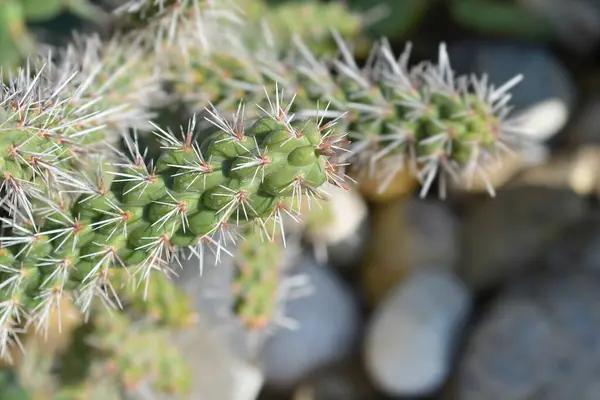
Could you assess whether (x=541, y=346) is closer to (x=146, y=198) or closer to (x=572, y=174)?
(x=572, y=174)

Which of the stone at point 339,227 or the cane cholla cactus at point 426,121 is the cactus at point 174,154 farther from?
the stone at point 339,227

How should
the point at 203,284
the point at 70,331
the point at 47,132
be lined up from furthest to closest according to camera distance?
the point at 203,284
the point at 70,331
the point at 47,132

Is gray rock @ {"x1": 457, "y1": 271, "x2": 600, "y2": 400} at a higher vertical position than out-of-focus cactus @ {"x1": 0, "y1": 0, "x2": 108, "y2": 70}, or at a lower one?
lower

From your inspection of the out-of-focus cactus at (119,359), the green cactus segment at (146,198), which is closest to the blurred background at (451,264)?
the out-of-focus cactus at (119,359)

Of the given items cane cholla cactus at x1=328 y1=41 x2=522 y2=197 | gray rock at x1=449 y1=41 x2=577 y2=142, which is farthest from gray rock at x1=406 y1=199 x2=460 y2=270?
cane cholla cactus at x1=328 y1=41 x2=522 y2=197

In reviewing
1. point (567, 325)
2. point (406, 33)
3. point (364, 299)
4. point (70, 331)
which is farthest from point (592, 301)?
point (70, 331)

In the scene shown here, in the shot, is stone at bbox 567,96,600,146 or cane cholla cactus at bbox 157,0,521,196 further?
stone at bbox 567,96,600,146

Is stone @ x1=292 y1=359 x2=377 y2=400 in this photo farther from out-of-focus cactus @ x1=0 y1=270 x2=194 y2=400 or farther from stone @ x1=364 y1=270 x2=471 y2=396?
out-of-focus cactus @ x1=0 y1=270 x2=194 y2=400

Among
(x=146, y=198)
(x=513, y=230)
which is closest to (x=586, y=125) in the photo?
(x=513, y=230)

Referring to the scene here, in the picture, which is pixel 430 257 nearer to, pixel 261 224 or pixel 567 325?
pixel 567 325
